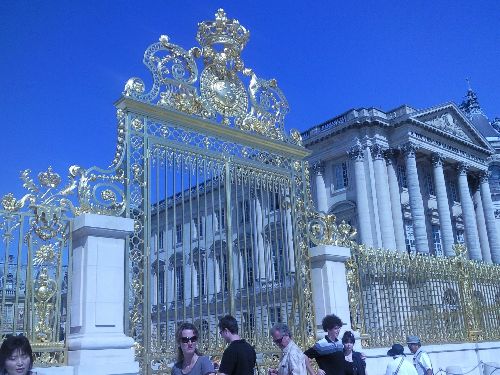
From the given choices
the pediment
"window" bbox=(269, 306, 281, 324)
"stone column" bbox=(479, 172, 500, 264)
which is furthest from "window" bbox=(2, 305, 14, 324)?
"stone column" bbox=(479, 172, 500, 264)

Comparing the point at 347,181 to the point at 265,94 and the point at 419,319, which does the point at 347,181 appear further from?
the point at 265,94

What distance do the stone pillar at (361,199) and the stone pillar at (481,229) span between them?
10709 millimetres

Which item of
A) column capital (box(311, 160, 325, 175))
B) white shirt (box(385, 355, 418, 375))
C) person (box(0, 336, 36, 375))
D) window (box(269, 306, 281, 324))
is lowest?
white shirt (box(385, 355, 418, 375))

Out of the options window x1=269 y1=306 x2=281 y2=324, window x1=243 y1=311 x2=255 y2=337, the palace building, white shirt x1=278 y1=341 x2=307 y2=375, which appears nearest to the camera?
white shirt x1=278 y1=341 x2=307 y2=375

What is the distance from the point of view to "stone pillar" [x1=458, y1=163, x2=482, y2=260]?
1304 inches

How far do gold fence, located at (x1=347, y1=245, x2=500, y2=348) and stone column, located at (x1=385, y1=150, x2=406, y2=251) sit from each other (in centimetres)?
1384

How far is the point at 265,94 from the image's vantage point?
10.6 metres

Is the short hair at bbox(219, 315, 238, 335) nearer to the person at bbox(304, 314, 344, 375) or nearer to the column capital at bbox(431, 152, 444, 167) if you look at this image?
the person at bbox(304, 314, 344, 375)

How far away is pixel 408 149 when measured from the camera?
1201 inches

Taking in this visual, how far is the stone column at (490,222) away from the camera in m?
35.8

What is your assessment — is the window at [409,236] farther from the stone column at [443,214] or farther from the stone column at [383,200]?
the stone column at [443,214]

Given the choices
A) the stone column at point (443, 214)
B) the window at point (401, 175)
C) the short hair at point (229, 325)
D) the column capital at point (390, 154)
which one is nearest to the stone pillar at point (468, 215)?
the stone column at point (443, 214)

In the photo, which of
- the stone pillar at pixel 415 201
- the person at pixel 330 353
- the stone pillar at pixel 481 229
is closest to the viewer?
the person at pixel 330 353

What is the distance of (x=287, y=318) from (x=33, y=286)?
14.7ft
